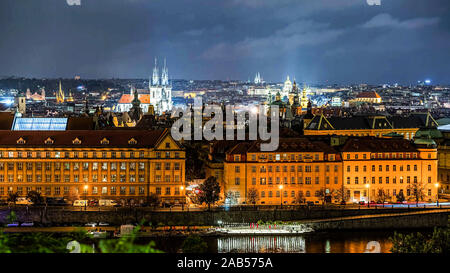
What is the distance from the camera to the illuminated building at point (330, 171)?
52219mm

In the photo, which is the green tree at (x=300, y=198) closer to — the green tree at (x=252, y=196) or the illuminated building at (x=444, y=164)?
the green tree at (x=252, y=196)

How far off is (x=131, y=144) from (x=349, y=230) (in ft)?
48.7

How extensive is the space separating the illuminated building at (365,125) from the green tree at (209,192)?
33013 mm

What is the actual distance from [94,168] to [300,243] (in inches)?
600

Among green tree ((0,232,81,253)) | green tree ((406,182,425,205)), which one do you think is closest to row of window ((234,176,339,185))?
green tree ((406,182,425,205))

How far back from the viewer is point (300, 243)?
143ft

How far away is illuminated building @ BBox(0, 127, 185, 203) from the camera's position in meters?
51.5

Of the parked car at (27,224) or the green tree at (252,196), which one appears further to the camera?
the green tree at (252,196)

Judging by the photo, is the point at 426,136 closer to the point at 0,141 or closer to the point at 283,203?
the point at 283,203

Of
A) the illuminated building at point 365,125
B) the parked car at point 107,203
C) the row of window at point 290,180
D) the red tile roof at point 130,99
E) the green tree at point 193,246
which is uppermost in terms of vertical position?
the red tile roof at point 130,99

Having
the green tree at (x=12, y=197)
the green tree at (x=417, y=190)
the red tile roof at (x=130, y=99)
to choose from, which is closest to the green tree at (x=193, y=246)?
the green tree at (x=12, y=197)

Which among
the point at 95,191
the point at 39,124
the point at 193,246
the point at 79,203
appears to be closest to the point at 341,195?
the point at 95,191
